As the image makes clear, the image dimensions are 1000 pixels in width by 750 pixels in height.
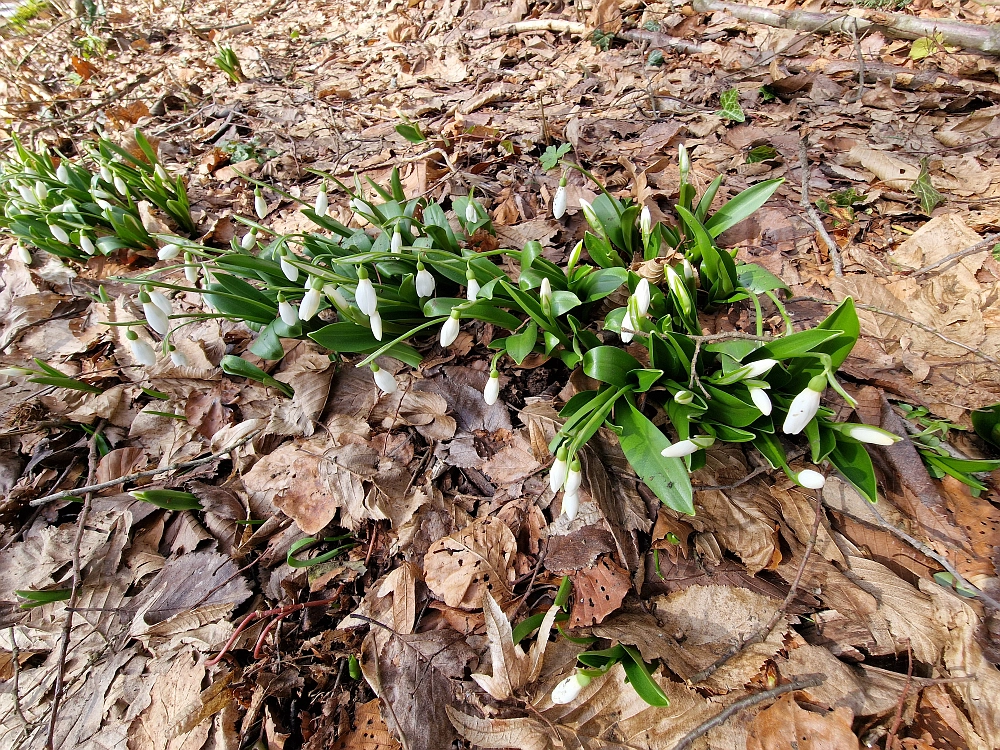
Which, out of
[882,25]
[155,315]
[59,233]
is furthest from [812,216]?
[59,233]

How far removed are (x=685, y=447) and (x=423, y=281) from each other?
1.22m

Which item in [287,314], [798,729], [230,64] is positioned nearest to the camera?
[798,729]

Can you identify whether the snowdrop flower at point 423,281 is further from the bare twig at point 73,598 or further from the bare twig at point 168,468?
the bare twig at point 73,598

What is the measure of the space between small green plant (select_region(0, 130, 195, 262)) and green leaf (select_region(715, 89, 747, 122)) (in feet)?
11.0

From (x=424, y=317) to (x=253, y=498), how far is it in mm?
1033

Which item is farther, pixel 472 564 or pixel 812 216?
pixel 812 216

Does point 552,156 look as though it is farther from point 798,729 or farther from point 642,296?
point 798,729

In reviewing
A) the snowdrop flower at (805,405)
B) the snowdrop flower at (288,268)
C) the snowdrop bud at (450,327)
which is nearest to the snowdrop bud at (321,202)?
the snowdrop flower at (288,268)

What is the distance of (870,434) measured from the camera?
4.31 ft

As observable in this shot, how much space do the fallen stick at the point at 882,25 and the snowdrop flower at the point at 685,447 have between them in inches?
141

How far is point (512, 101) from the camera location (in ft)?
11.9

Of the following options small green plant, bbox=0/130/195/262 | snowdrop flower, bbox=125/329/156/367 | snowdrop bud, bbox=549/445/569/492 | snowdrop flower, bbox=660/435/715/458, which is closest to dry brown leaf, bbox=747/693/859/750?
snowdrop flower, bbox=660/435/715/458

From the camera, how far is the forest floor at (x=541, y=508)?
133 cm

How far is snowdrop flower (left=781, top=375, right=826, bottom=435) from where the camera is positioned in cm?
128
